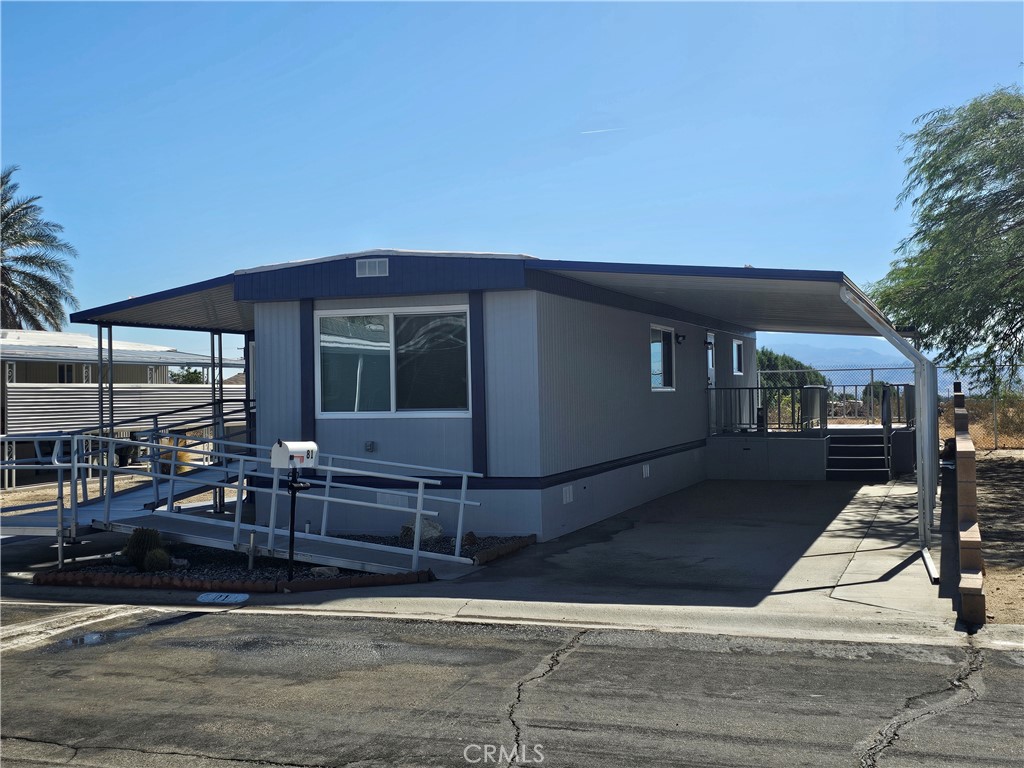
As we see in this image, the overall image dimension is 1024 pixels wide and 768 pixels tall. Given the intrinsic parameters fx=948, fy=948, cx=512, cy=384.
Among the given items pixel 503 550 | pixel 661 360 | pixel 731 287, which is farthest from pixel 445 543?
pixel 661 360

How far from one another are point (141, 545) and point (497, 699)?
18.4 feet

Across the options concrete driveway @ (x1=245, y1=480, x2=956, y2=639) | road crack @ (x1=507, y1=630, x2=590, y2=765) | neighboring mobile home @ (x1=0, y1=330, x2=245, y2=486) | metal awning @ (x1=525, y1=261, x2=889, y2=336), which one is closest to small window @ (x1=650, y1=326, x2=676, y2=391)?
metal awning @ (x1=525, y1=261, x2=889, y2=336)

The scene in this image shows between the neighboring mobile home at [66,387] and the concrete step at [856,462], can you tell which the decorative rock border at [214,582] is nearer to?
the neighboring mobile home at [66,387]

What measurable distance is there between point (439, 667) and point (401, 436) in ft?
17.4

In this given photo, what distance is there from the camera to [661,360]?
1568 cm

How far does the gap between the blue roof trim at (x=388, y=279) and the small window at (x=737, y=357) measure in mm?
11085

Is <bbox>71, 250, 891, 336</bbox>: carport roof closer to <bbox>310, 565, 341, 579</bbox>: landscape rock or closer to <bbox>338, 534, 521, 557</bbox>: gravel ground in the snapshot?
<bbox>338, 534, 521, 557</bbox>: gravel ground

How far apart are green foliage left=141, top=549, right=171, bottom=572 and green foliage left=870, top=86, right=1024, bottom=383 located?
13041mm

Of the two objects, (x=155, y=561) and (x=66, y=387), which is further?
(x=66, y=387)

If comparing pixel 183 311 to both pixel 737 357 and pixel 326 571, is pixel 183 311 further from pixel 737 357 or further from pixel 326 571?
pixel 737 357

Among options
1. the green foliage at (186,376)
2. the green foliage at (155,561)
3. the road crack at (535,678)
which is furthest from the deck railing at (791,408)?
the green foliage at (186,376)

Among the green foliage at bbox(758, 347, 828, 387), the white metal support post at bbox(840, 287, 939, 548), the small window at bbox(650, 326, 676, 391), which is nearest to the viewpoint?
the white metal support post at bbox(840, 287, 939, 548)

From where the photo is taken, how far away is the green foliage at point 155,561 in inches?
374

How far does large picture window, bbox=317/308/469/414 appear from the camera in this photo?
11.1m
